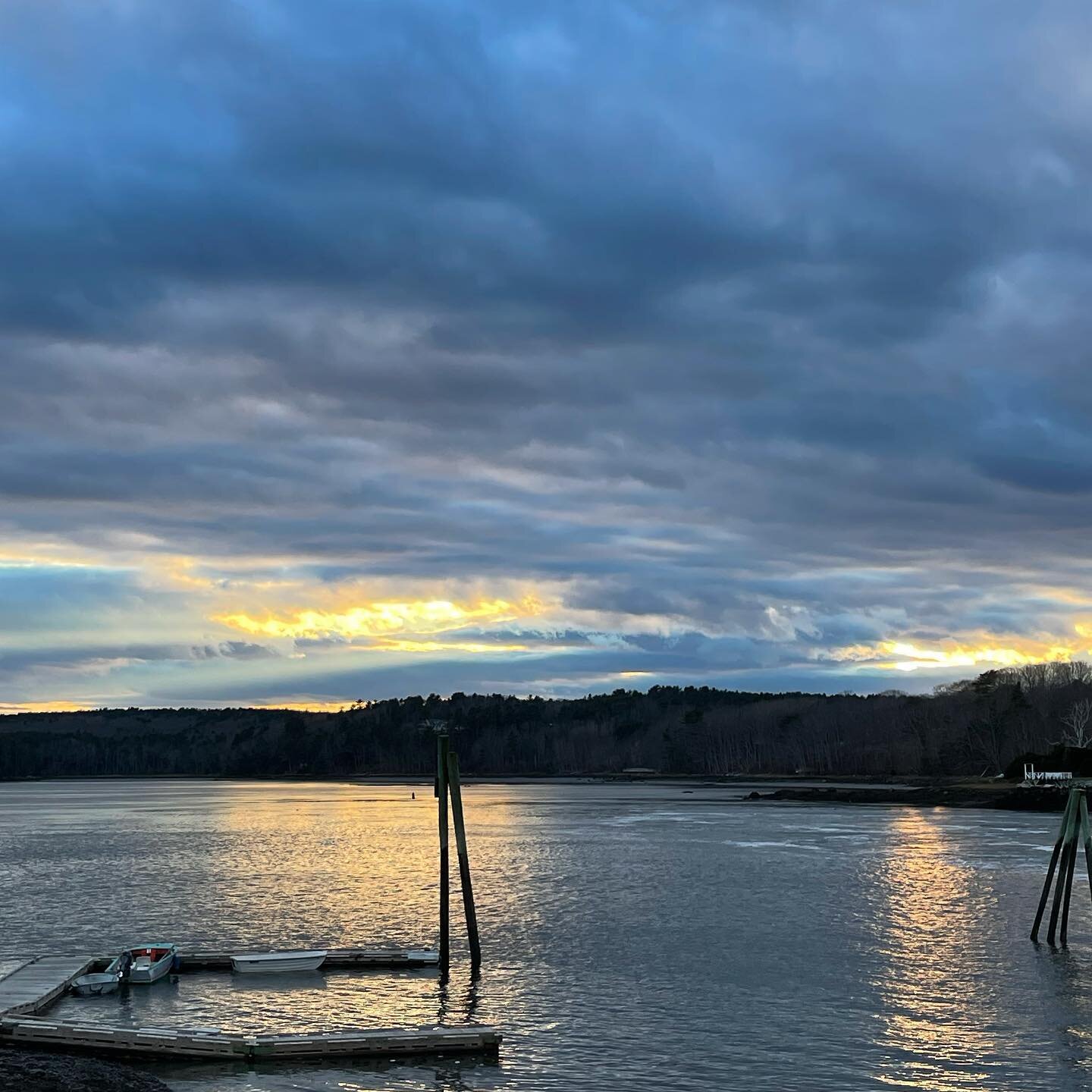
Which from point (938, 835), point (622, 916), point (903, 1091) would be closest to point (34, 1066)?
point (903, 1091)

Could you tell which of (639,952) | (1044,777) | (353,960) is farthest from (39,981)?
(1044,777)

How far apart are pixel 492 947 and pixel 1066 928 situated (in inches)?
784

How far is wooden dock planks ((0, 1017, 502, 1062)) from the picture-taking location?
26672 millimetres

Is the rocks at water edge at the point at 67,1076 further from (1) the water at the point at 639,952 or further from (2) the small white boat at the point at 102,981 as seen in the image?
(2) the small white boat at the point at 102,981

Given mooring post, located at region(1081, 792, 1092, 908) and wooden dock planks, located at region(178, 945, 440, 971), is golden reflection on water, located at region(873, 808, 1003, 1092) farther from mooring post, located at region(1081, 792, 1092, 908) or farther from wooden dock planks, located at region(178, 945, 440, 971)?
wooden dock planks, located at region(178, 945, 440, 971)

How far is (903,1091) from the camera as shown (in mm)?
25000

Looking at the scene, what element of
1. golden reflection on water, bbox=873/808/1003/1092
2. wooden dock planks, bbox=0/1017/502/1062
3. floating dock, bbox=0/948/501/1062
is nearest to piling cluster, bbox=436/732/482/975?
floating dock, bbox=0/948/501/1062

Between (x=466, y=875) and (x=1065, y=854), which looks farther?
(x=1065, y=854)

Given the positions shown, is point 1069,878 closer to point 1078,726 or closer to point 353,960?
point 353,960

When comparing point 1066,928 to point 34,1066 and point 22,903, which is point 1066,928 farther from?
point 22,903

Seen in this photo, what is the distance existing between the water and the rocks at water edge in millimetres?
2046

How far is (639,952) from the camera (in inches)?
1663

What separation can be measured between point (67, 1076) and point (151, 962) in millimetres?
14143

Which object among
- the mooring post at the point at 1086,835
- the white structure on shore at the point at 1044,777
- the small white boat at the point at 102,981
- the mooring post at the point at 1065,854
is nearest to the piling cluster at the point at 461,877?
the small white boat at the point at 102,981
